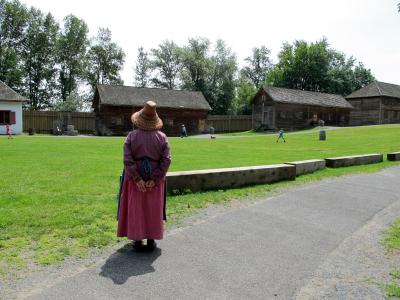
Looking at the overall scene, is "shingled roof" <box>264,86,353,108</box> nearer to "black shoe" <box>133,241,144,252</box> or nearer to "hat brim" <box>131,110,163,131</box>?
"hat brim" <box>131,110,163,131</box>

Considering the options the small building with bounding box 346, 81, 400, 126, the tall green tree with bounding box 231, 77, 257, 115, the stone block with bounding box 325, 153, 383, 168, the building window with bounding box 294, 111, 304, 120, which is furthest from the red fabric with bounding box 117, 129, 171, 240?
the tall green tree with bounding box 231, 77, 257, 115

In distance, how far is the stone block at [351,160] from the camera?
13.8 metres

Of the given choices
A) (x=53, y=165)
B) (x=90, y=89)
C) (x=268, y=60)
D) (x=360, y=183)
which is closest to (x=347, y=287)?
(x=360, y=183)

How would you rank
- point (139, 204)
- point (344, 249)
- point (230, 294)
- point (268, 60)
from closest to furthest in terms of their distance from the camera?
point (230, 294), point (139, 204), point (344, 249), point (268, 60)

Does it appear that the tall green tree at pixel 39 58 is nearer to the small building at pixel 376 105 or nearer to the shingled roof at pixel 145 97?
the shingled roof at pixel 145 97

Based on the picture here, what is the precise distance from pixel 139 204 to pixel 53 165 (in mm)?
8476

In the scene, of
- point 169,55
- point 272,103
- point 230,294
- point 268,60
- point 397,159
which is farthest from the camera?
point 268,60

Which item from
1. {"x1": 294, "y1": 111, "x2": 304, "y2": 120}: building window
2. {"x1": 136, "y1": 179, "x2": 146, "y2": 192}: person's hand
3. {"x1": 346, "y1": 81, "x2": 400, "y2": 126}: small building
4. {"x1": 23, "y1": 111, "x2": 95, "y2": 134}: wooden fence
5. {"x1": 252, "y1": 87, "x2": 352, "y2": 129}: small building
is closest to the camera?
{"x1": 136, "y1": 179, "x2": 146, "y2": 192}: person's hand

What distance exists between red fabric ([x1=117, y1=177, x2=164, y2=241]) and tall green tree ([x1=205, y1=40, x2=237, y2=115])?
63424mm

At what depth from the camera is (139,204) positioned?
16.4 feet

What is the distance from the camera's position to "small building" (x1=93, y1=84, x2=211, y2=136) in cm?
4316

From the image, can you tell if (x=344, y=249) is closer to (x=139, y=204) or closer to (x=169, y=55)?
(x=139, y=204)

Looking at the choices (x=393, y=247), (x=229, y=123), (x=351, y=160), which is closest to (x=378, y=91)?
(x=229, y=123)

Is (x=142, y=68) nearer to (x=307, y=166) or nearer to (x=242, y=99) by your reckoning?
(x=242, y=99)
